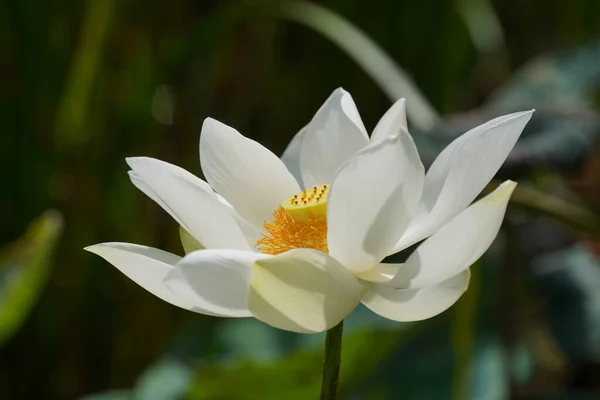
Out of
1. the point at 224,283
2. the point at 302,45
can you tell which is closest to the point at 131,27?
the point at 302,45

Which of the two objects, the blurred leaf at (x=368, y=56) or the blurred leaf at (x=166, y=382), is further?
the blurred leaf at (x=368, y=56)

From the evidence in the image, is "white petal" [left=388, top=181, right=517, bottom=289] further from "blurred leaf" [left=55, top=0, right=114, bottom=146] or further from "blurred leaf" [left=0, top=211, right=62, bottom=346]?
"blurred leaf" [left=55, top=0, right=114, bottom=146]

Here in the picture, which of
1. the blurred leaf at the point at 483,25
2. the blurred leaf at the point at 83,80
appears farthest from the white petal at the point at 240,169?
the blurred leaf at the point at 483,25

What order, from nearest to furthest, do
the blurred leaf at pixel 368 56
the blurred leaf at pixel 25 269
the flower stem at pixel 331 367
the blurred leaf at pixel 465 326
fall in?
the flower stem at pixel 331 367 < the blurred leaf at pixel 465 326 < the blurred leaf at pixel 25 269 < the blurred leaf at pixel 368 56

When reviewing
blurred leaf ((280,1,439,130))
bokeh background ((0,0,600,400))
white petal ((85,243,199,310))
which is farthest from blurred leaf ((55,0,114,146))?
white petal ((85,243,199,310))

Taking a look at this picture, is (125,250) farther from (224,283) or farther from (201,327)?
(201,327)

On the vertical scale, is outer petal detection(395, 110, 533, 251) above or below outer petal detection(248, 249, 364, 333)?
above

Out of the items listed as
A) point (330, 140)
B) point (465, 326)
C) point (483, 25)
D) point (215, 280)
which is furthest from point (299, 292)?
point (483, 25)

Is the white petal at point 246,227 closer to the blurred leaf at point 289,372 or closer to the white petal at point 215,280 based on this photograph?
the white petal at point 215,280
